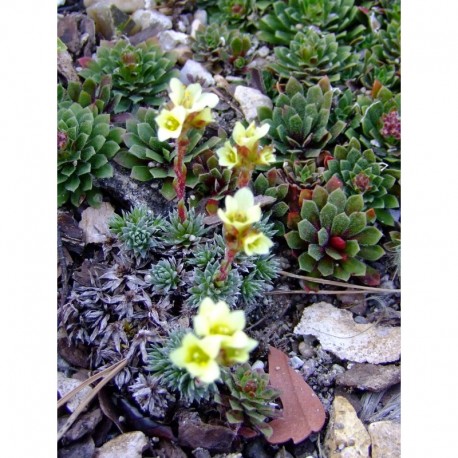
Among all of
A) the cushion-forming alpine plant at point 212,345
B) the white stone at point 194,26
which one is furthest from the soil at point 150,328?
the white stone at point 194,26

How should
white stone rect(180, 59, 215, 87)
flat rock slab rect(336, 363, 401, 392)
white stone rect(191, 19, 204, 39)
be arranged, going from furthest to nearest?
white stone rect(191, 19, 204, 39)
white stone rect(180, 59, 215, 87)
flat rock slab rect(336, 363, 401, 392)

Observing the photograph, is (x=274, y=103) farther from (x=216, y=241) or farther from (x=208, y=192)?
(x=216, y=241)

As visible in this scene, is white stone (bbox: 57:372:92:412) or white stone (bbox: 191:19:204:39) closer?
white stone (bbox: 57:372:92:412)

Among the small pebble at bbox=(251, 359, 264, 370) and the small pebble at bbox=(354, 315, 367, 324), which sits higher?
the small pebble at bbox=(251, 359, 264, 370)

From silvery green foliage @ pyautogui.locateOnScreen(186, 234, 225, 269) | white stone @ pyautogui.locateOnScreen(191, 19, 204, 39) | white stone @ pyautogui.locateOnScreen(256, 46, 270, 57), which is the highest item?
white stone @ pyautogui.locateOnScreen(191, 19, 204, 39)

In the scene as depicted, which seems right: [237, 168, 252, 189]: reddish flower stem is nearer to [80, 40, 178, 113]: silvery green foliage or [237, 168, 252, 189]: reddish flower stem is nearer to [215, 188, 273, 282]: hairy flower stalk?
[215, 188, 273, 282]: hairy flower stalk

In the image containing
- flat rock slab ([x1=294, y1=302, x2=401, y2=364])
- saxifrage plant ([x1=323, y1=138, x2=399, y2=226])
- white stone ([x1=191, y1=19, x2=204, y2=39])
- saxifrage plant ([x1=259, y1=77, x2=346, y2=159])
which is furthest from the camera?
white stone ([x1=191, y1=19, x2=204, y2=39])

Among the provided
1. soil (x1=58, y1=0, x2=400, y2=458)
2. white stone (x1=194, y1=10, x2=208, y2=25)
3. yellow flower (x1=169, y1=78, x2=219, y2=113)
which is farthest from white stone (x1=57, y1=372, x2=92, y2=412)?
white stone (x1=194, y1=10, x2=208, y2=25)
